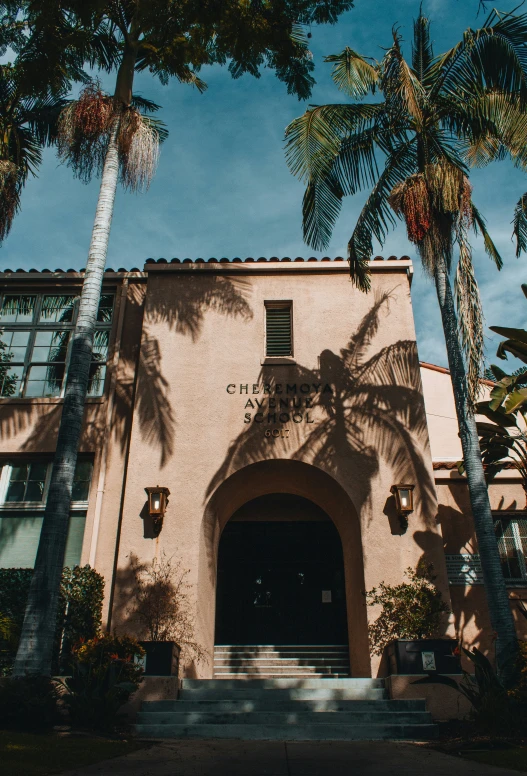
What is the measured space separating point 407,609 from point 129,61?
11.2m

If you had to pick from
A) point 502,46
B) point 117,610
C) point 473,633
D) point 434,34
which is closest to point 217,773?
point 117,610

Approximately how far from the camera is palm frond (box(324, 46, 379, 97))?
11.4m

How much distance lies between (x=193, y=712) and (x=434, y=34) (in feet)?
40.3

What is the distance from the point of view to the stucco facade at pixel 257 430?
35.5 feet

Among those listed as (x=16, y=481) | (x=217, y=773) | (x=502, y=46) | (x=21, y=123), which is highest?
(x=21, y=123)

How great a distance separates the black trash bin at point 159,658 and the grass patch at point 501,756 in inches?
172

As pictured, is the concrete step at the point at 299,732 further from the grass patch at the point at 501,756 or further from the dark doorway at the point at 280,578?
the dark doorway at the point at 280,578

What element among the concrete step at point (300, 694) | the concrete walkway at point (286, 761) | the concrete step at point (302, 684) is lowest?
the concrete walkway at point (286, 761)

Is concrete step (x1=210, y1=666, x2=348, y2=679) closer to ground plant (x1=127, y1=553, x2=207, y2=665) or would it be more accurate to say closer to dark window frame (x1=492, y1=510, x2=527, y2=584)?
ground plant (x1=127, y1=553, x2=207, y2=665)

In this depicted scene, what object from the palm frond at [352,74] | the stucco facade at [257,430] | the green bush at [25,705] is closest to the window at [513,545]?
the stucco facade at [257,430]

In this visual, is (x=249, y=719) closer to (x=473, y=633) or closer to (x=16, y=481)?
(x=473, y=633)

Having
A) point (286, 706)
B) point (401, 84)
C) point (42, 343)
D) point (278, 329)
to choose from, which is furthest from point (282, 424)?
point (401, 84)

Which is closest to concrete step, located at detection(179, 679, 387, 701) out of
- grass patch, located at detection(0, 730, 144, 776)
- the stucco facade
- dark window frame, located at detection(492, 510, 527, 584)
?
the stucco facade

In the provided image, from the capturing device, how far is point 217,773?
562 centimetres
